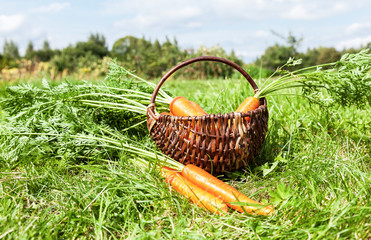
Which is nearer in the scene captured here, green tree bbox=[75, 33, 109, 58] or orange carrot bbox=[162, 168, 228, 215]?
orange carrot bbox=[162, 168, 228, 215]

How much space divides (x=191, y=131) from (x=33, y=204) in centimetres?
108

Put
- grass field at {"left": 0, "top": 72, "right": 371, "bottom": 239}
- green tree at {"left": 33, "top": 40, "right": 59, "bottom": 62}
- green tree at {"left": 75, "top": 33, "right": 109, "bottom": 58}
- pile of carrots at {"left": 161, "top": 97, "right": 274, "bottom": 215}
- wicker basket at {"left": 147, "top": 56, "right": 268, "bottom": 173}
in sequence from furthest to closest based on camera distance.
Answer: green tree at {"left": 33, "top": 40, "right": 59, "bottom": 62}
green tree at {"left": 75, "top": 33, "right": 109, "bottom": 58}
wicker basket at {"left": 147, "top": 56, "right": 268, "bottom": 173}
pile of carrots at {"left": 161, "top": 97, "right": 274, "bottom": 215}
grass field at {"left": 0, "top": 72, "right": 371, "bottom": 239}

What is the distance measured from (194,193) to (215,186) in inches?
7.9

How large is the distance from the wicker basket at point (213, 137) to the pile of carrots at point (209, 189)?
0.33ft

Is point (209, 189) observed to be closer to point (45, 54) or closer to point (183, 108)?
point (183, 108)

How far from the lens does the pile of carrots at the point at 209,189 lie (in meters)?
1.72

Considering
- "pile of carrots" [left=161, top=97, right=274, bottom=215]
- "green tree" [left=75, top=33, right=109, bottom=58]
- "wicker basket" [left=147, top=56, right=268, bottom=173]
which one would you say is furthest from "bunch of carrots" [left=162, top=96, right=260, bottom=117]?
"green tree" [left=75, top=33, right=109, bottom=58]

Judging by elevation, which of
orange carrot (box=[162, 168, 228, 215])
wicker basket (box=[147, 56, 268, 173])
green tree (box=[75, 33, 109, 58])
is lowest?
orange carrot (box=[162, 168, 228, 215])

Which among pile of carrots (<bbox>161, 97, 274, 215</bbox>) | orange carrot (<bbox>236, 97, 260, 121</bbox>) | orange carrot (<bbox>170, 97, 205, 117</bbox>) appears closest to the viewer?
pile of carrots (<bbox>161, 97, 274, 215</bbox>)

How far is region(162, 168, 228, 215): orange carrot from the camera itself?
176 cm

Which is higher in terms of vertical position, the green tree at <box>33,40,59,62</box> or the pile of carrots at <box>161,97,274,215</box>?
the green tree at <box>33,40,59,62</box>

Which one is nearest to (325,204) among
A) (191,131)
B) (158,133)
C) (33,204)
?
(191,131)

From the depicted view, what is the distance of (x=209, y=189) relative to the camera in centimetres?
196

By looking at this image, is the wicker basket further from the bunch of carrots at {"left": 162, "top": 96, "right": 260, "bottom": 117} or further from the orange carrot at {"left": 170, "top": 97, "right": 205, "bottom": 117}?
the orange carrot at {"left": 170, "top": 97, "right": 205, "bottom": 117}
